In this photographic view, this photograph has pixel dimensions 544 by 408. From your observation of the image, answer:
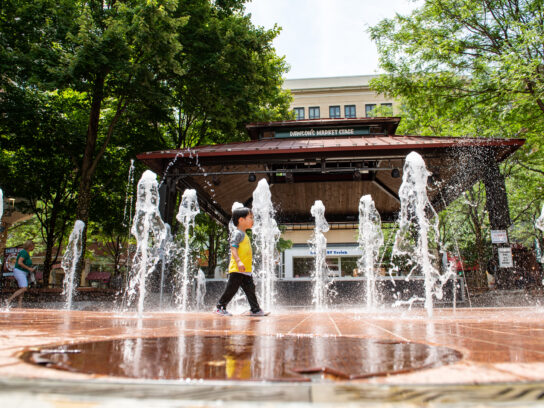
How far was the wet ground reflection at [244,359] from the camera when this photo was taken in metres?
1.26

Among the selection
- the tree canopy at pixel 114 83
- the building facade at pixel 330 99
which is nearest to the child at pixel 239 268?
the tree canopy at pixel 114 83

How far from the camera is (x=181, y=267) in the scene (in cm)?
1753

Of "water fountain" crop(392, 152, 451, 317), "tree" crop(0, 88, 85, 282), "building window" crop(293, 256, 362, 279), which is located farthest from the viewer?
"building window" crop(293, 256, 362, 279)

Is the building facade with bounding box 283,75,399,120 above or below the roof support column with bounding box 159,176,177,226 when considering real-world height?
above

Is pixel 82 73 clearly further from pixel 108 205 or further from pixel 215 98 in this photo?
pixel 108 205

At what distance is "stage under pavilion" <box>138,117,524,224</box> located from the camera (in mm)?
9633

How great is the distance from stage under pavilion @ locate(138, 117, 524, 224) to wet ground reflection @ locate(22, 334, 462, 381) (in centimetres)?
754

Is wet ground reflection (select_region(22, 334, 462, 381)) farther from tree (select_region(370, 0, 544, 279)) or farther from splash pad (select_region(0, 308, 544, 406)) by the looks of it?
tree (select_region(370, 0, 544, 279))

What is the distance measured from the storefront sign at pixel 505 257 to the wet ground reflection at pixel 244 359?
8169mm

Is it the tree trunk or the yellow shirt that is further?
the tree trunk

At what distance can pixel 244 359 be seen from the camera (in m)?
1.57

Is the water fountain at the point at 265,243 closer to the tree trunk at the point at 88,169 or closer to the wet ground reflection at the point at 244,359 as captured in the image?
the tree trunk at the point at 88,169

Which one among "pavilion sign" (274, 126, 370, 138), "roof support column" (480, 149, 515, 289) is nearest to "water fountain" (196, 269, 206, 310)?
"pavilion sign" (274, 126, 370, 138)

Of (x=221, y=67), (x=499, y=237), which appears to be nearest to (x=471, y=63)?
(x=499, y=237)
